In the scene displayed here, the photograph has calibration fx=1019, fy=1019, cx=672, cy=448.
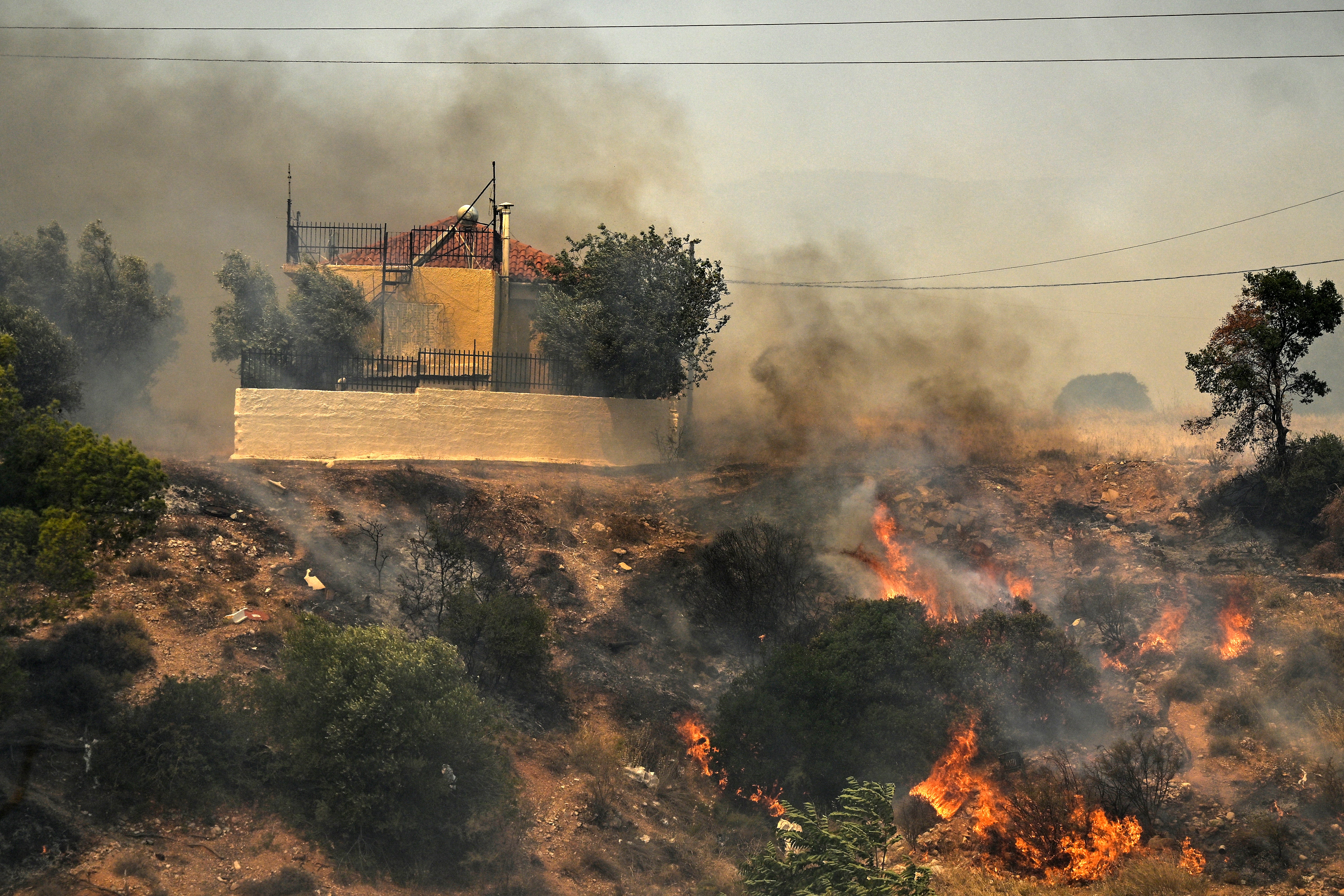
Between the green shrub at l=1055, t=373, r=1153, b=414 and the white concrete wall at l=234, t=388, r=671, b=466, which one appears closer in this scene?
the white concrete wall at l=234, t=388, r=671, b=466

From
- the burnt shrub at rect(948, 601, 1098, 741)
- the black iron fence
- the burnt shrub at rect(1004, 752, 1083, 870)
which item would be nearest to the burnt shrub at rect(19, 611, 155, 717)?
the black iron fence

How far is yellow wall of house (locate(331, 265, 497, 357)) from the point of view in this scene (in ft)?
112

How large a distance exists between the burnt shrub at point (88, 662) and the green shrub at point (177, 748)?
75cm

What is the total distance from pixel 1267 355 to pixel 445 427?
2249 centimetres

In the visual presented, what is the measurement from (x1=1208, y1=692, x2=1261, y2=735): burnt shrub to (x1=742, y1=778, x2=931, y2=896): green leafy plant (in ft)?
24.7

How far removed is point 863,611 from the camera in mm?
22562

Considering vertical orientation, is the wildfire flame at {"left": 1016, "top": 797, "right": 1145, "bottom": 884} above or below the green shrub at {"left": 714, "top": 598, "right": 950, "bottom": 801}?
below

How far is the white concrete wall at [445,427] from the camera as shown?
29078 millimetres

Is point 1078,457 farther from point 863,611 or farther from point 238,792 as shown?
point 238,792

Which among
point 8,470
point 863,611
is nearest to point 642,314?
point 863,611

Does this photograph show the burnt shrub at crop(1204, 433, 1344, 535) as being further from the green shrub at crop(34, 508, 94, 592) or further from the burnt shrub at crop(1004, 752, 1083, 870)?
the green shrub at crop(34, 508, 94, 592)

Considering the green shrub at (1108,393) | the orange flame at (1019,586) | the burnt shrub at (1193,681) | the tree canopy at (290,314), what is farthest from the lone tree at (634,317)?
the green shrub at (1108,393)

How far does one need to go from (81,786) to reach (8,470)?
4894 mm

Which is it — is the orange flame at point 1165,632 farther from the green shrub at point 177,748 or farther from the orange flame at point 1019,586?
the green shrub at point 177,748
